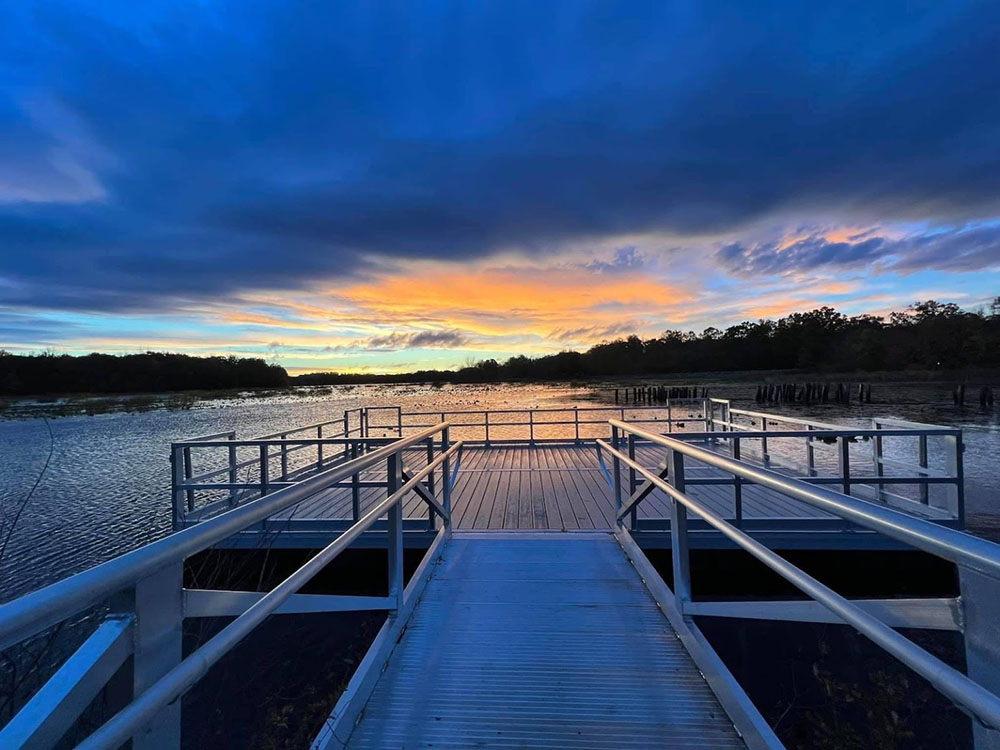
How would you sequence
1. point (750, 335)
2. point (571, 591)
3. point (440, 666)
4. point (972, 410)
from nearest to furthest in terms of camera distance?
point (440, 666) → point (571, 591) → point (972, 410) → point (750, 335)

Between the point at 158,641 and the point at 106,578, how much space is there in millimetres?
283

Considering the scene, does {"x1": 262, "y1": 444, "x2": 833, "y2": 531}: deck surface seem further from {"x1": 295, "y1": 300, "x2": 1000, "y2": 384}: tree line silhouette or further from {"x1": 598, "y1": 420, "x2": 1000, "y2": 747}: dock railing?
{"x1": 295, "y1": 300, "x2": 1000, "y2": 384}: tree line silhouette

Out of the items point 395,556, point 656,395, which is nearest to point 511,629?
point 395,556

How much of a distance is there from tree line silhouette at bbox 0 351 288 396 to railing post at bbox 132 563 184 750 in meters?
53.3

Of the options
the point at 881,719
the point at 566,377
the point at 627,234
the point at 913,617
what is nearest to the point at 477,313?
the point at 627,234

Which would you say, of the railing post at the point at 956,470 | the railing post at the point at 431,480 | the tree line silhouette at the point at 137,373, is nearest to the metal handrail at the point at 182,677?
the railing post at the point at 431,480

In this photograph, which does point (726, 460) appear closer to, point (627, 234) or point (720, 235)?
point (627, 234)

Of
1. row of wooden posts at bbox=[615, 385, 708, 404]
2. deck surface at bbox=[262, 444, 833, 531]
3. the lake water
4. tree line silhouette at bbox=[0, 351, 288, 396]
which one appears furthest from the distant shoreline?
deck surface at bbox=[262, 444, 833, 531]

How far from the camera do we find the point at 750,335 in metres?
83.6

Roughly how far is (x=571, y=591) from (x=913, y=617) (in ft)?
6.87

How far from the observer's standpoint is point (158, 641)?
0.98 m

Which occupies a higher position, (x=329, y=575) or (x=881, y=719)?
(x=329, y=575)

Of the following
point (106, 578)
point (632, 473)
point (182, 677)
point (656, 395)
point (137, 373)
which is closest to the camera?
point (106, 578)

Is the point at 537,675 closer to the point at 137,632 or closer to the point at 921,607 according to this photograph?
the point at 921,607
